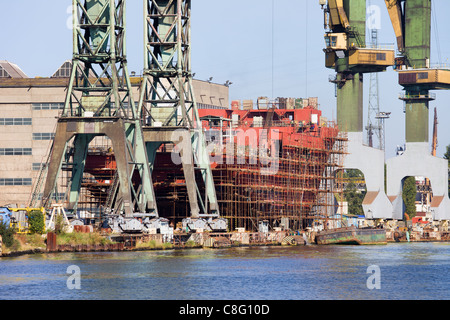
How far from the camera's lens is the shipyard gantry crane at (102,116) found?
A: 8894 cm

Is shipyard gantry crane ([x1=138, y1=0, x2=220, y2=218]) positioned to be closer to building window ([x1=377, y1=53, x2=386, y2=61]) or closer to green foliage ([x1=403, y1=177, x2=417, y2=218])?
building window ([x1=377, y1=53, x2=386, y2=61])

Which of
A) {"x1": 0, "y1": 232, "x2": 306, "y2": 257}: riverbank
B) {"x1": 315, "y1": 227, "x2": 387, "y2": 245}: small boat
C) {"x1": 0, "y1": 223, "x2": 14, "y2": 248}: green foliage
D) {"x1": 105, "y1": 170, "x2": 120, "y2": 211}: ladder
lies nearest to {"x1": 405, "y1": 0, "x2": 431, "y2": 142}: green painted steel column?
{"x1": 315, "y1": 227, "x2": 387, "y2": 245}: small boat

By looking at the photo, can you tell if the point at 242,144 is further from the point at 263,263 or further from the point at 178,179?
the point at 263,263

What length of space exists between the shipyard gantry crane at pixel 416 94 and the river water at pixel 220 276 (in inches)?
2021

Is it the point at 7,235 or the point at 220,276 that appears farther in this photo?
the point at 7,235

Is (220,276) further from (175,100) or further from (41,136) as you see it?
(41,136)

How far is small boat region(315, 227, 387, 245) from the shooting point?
108 m

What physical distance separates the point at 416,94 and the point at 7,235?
7765 cm

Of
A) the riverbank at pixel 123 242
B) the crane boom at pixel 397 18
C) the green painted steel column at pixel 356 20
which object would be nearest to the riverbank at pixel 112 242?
the riverbank at pixel 123 242

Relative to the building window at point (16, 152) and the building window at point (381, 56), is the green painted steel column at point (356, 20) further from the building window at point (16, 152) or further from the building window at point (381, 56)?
the building window at point (16, 152)

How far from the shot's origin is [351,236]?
362ft

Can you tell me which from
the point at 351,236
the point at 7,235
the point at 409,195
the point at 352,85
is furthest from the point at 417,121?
the point at 7,235

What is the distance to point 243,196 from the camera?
351 ft
